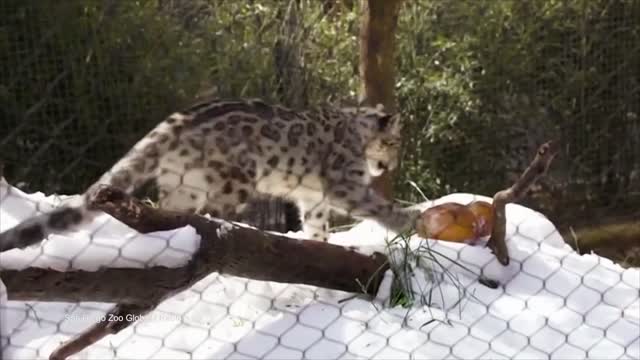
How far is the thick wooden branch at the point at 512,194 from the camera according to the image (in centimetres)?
240

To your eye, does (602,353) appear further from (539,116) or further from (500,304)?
(539,116)

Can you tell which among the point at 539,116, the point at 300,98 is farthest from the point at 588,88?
the point at 300,98

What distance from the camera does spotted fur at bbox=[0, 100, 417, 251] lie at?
280cm

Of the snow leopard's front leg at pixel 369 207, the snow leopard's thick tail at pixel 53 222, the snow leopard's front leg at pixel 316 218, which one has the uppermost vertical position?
the snow leopard's thick tail at pixel 53 222

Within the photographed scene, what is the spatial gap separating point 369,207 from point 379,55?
628 mm

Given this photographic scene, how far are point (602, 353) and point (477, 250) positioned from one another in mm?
413

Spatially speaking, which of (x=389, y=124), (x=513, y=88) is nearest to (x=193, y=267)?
(x=389, y=124)

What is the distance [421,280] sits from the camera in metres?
2.43

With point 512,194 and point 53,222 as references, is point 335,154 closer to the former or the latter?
point 512,194

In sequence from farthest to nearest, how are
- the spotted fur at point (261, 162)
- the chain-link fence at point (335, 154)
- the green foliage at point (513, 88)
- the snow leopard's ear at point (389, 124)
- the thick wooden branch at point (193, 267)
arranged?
the green foliage at point (513, 88)
the snow leopard's ear at point (389, 124)
the spotted fur at point (261, 162)
the chain-link fence at point (335, 154)
the thick wooden branch at point (193, 267)

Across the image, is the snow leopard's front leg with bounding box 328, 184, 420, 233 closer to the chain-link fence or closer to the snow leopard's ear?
the chain-link fence

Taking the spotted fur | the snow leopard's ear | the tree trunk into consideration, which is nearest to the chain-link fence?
the spotted fur

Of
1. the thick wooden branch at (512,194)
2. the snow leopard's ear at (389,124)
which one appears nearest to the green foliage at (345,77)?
the snow leopard's ear at (389,124)

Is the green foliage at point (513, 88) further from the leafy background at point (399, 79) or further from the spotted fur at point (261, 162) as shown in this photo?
the spotted fur at point (261, 162)
